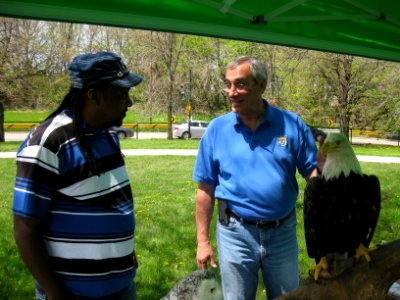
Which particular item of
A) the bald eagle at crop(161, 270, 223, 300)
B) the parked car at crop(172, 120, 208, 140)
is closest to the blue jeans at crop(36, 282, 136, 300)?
the bald eagle at crop(161, 270, 223, 300)

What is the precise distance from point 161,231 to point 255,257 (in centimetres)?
371

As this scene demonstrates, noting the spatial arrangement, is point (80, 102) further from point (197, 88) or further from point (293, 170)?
point (197, 88)

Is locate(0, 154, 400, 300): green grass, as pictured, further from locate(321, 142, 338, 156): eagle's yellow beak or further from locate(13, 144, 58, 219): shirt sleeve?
locate(13, 144, 58, 219): shirt sleeve

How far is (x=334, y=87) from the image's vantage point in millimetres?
24953

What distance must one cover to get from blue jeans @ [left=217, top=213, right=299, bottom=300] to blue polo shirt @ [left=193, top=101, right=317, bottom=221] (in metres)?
0.10

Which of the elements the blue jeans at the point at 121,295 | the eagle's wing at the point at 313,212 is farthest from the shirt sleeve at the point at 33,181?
the eagle's wing at the point at 313,212

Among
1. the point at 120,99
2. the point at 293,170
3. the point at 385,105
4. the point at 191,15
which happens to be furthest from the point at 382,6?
the point at 385,105

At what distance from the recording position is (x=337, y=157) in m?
2.56

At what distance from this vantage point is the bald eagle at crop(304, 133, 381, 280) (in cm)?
251

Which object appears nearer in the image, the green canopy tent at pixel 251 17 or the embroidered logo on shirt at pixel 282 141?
the embroidered logo on shirt at pixel 282 141

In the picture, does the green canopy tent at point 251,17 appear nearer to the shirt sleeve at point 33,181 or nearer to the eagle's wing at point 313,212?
the eagle's wing at point 313,212

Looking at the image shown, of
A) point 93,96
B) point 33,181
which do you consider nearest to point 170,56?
point 93,96

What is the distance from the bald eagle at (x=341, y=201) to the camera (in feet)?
8.23

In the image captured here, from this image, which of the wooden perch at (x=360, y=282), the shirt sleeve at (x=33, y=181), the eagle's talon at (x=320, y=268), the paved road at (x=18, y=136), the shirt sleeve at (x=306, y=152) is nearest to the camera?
the shirt sleeve at (x=33, y=181)
